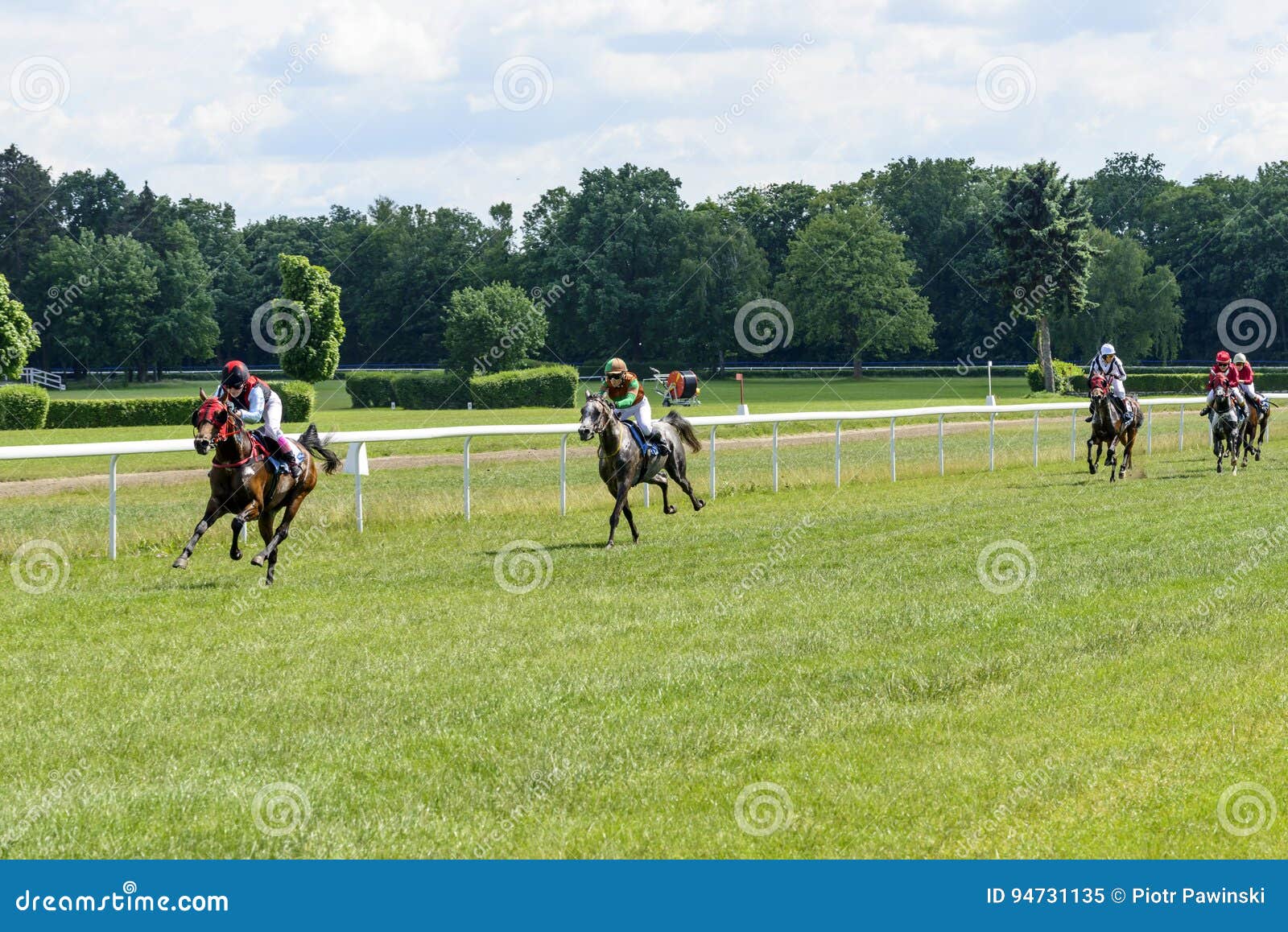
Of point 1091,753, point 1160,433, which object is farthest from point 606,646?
point 1160,433

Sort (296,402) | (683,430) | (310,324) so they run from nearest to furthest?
1. (683,430)
2. (296,402)
3. (310,324)

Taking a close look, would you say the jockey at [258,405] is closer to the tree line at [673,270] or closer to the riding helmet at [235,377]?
the riding helmet at [235,377]

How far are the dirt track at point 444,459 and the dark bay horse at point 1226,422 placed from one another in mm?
8698

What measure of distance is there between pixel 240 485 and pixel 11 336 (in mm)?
42712

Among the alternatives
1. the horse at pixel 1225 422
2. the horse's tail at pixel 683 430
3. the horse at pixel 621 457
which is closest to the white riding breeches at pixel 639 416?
the horse at pixel 621 457

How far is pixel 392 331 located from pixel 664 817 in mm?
76871

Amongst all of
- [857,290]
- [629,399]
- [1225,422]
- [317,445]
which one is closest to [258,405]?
[317,445]

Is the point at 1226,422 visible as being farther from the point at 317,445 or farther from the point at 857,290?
the point at 857,290

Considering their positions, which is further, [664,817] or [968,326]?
[968,326]

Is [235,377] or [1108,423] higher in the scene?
[235,377]

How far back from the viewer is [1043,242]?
196 feet

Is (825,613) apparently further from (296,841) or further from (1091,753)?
(296,841)

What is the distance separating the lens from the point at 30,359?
255 ft

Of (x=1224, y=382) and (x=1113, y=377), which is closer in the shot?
(x=1113, y=377)
